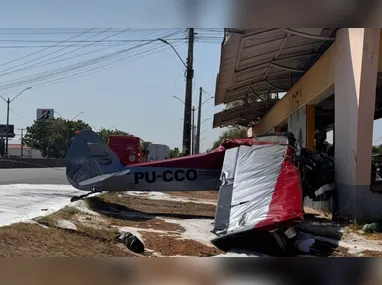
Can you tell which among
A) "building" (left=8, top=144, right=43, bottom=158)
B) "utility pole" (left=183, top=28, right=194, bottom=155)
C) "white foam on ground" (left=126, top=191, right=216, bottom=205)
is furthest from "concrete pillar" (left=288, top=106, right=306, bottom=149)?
"building" (left=8, top=144, right=43, bottom=158)

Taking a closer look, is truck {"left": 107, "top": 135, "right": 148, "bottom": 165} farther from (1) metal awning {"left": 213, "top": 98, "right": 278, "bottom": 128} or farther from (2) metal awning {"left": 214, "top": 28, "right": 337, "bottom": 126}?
(2) metal awning {"left": 214, "top": 28, "right": 337, "bottom": 126}

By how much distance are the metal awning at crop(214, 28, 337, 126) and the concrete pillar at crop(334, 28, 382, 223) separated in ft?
2.31

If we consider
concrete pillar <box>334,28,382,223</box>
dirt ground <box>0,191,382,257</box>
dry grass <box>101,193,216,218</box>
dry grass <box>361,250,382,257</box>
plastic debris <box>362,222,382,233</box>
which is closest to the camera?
dirt ground <box>0,191,382,257</box>

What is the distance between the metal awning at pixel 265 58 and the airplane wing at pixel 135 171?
237cm

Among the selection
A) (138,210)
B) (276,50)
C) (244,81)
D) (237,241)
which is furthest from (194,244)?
(244,81)

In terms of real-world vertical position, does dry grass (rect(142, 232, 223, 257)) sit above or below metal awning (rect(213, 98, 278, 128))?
below

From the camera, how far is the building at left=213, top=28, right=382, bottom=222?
9.17 m

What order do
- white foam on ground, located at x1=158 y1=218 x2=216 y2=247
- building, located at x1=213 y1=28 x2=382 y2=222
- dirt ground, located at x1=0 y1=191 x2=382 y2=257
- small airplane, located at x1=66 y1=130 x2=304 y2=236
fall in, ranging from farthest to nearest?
1. building, located at x1=213 y1=28 x2=382 y2=222
2. white foam on ground, located at x1=158 y1=218 x2=216 y2=247
3. small airplane, located at x1=66 y1=130 x2=304 y2=236
4. dirt ground, located at x1=0 y1=191 x2=382 y2=257

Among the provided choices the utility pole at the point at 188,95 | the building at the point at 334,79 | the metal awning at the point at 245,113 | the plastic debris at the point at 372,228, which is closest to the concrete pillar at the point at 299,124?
the building at the point at 334,79

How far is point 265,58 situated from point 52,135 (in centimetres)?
5687

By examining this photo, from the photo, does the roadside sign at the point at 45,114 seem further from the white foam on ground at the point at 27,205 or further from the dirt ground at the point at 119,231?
the dirt ground at the point at 119,231

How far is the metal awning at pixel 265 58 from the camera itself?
1000 centimetres

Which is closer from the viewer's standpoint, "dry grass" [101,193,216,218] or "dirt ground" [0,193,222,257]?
"dirt ground" [0,193,222,257]

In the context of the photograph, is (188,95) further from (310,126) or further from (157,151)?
(157,151)
